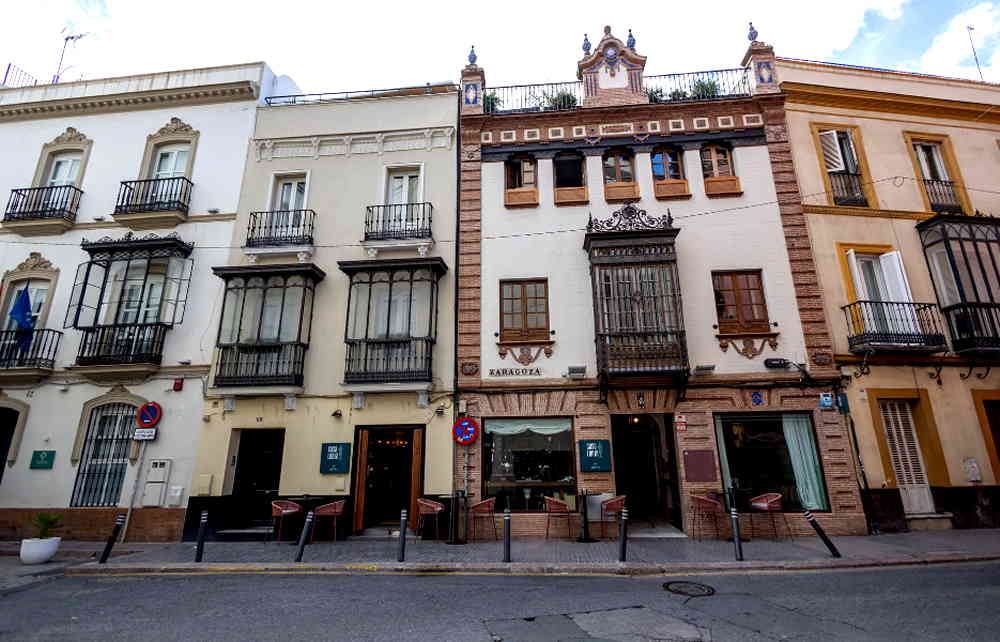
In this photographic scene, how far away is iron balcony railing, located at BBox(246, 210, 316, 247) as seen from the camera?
13.9 metres

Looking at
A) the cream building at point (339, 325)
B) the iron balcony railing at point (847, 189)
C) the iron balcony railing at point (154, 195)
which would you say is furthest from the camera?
the iron balcony railing at point (154, 195)

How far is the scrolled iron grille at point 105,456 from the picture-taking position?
12.5m

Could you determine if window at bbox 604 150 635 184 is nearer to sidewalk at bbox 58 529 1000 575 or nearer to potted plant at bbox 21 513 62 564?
sidewalk at bbox 58 529 1000 575

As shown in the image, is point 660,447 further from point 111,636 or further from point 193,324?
point 193,324

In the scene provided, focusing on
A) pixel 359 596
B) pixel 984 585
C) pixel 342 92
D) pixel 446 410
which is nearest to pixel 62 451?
pixel 446 410

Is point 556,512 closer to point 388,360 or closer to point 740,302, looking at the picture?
point 388,360

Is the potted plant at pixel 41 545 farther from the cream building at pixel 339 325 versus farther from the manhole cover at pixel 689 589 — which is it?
the manhole cover at pixel 689 589

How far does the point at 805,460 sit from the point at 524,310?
8001 mm

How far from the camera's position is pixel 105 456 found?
12828mm

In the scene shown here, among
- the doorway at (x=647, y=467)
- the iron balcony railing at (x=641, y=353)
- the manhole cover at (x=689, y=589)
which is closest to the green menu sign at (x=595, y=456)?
the doorway at (x=647, y=467)

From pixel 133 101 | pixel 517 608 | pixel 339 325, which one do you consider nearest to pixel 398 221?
pixel 339 325

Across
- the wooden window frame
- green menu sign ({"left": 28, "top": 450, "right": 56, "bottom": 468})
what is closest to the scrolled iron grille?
green menu sign ({"left": 28, "top": 450, "right": 56, "bottom": 468})

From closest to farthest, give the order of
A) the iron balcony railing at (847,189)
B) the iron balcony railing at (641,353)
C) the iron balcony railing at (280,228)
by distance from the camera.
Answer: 1. the iron balcony railing at (641,353)
2. the iron balcony railing at (847,189)
3. the iron balcony railing at (280,228)

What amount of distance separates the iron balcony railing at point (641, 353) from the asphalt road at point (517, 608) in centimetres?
480
